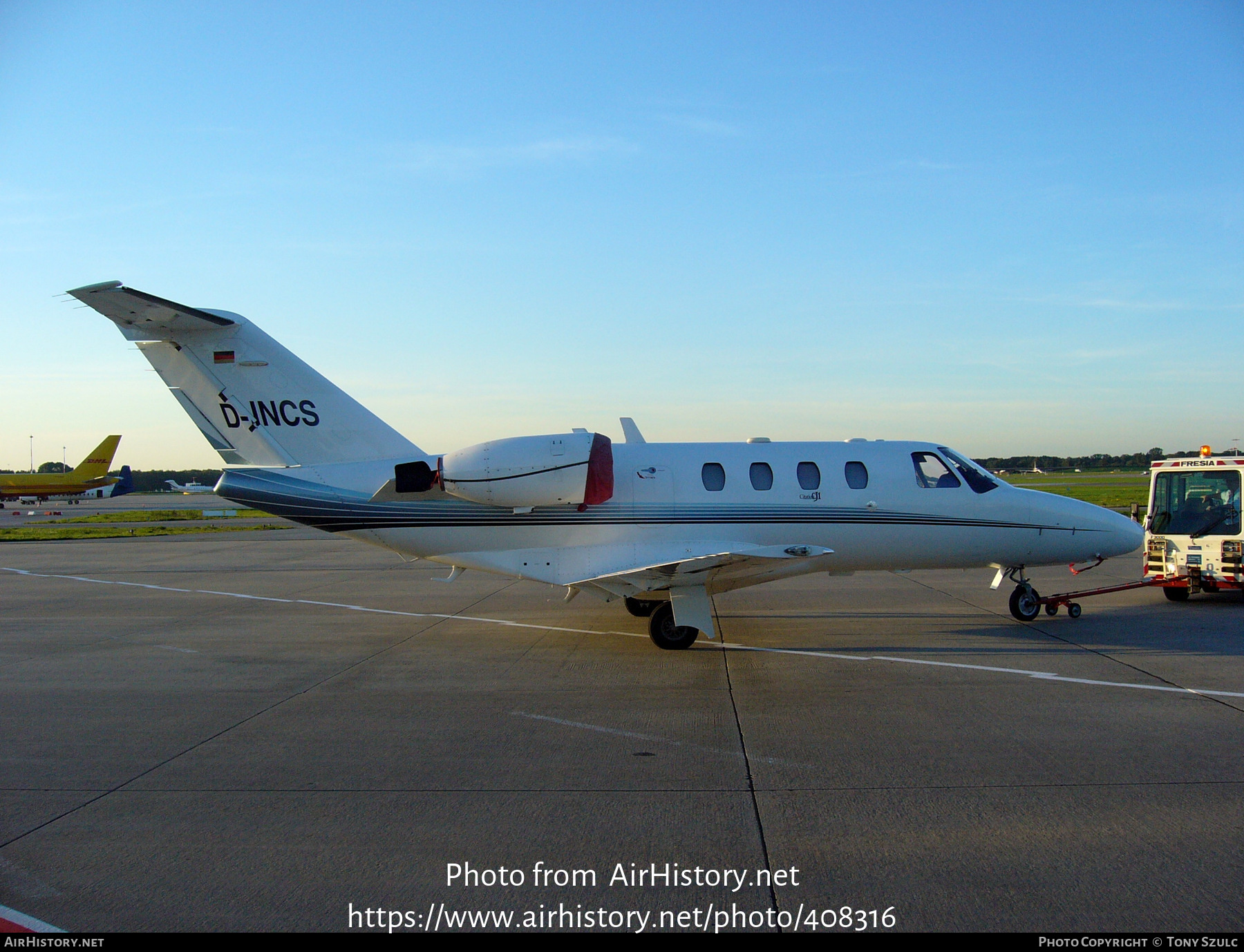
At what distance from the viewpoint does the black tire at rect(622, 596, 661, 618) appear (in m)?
13.8

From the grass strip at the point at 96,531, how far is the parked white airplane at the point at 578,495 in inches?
975

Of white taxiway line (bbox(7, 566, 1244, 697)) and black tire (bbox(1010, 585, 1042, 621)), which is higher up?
black tire (bbox(1010, 585, 1042, 621))

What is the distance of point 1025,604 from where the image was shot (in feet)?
43.2

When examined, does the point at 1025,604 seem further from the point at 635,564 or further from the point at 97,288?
the point at 97,288

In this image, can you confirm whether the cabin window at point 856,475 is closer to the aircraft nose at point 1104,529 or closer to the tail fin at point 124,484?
the aircraft nose at point 1104,529

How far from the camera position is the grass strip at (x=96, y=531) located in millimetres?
32531

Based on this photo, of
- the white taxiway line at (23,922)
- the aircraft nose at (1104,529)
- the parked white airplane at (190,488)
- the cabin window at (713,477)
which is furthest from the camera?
the parked white airplane at (190,488)

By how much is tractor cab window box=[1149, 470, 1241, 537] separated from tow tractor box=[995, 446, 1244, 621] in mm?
10

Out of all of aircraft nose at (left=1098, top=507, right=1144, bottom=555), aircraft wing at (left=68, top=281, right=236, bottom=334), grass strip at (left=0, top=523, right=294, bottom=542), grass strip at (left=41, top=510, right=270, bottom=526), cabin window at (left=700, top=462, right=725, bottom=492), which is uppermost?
aircraft wing at (left=68, top=281, right=236, bottom=334)

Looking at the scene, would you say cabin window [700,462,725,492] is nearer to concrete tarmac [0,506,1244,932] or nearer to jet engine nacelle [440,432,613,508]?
jet engine nacelle [440,432,613,508]

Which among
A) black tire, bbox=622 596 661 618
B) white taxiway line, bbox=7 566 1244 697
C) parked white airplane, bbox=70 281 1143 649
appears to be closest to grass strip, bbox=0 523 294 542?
white taxiway line, bbox=7 566 1244 697

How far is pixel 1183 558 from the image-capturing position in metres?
14.7

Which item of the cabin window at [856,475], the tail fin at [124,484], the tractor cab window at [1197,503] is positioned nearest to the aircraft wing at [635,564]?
the cabin window at [856,475]
